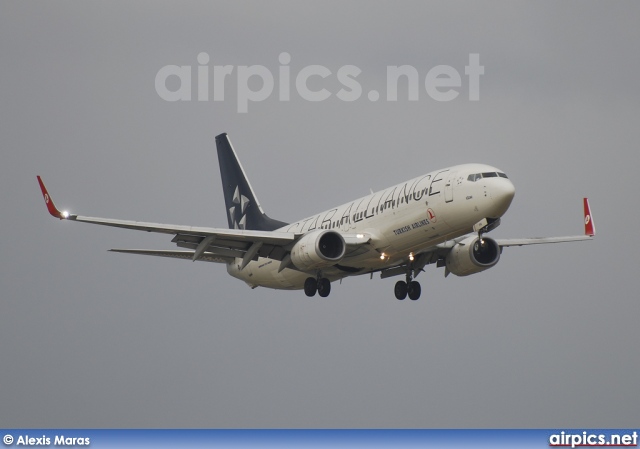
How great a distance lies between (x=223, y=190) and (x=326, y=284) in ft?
55.0

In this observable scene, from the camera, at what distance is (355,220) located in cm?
6250

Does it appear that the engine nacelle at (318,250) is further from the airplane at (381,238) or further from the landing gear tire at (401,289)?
the landing gear tire at (401,289)

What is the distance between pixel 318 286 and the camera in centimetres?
6375

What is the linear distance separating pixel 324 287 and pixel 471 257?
672cm

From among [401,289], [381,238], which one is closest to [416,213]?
[381,238]

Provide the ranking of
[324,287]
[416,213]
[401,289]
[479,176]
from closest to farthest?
[479,176] → [416,213] → [324,287] → [401,289]

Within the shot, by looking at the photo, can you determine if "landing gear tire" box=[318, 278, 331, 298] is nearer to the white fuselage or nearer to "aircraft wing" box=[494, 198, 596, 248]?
the white fuselage

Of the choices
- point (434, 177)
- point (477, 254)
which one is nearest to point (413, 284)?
point (477, 254)

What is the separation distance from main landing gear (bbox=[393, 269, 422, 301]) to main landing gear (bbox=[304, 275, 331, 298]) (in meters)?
4.17

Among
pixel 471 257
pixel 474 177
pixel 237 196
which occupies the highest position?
pixel 237 196

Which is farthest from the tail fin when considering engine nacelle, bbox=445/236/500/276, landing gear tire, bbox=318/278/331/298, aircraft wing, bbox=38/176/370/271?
engine nacelle, bbox=445/236/500/276

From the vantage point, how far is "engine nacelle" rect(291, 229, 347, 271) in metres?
60.2

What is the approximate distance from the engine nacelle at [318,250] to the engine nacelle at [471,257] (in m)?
6.20

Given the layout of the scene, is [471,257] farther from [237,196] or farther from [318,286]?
[237,196]
